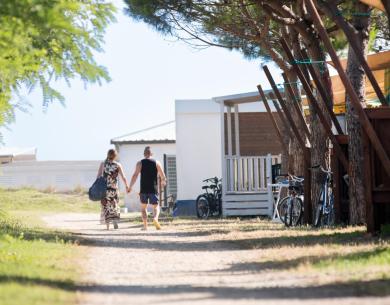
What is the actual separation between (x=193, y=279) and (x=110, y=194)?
10124mm

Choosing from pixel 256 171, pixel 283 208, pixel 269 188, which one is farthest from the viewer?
pixel 256 171

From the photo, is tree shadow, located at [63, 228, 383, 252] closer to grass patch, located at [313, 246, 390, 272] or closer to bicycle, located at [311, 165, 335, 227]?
grass patch, located at [313, 246, 390, 272]

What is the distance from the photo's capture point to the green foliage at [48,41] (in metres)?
9.38

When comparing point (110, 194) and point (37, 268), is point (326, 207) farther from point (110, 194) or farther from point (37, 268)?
point (37, 268)

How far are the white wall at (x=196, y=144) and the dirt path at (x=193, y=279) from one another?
48.5ft

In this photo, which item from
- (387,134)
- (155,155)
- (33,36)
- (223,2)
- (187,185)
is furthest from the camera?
(155,155)

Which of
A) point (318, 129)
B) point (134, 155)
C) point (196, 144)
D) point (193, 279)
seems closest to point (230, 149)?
point (196, 144)

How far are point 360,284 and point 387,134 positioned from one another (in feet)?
17.0

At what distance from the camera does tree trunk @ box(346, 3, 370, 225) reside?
1577cm

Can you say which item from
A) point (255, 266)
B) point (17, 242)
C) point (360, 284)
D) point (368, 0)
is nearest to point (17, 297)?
point (360, 284)

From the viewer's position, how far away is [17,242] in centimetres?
1405

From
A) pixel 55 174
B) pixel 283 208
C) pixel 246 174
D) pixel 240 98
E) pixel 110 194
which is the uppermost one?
pixel 240 98

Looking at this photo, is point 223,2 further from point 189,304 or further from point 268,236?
point 189,304

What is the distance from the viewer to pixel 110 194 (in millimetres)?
19828
